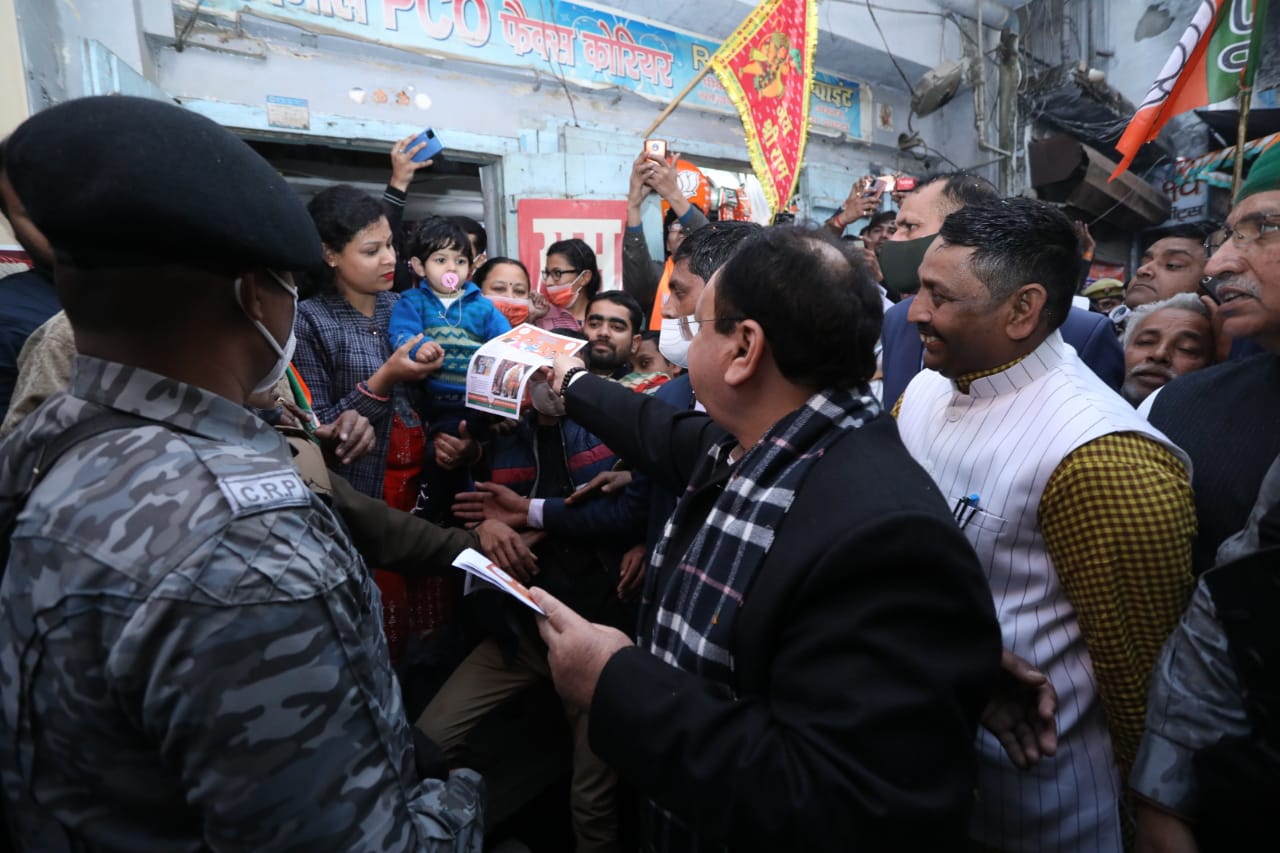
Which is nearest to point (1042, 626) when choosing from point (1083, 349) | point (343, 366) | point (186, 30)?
point (1083, 349)

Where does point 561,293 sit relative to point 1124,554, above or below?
above

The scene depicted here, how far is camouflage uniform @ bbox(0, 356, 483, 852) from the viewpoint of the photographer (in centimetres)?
77

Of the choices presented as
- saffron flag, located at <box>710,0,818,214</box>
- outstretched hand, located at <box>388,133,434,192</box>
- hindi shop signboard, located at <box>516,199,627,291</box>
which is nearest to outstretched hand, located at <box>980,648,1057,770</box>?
saffron flag, located at <box>710,0,818,214</box>

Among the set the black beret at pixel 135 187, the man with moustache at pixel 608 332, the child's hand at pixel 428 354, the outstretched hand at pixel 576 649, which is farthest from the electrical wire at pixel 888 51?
the black beret at pixel 135 187

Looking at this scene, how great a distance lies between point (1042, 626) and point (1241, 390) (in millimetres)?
764

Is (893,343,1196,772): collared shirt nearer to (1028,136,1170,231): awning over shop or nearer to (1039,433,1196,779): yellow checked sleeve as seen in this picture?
(1039,433,1196,779): yellow checked sleeve

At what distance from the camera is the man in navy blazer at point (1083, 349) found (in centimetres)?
254

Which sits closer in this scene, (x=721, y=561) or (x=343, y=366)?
(x=721, y=561)

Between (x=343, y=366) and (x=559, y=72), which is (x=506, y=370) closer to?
Result: (x=343, y=366)

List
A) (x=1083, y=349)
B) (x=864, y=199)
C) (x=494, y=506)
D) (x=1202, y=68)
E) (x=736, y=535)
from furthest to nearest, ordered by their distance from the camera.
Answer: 1. (x=864, y=199)
2. (x=1202, y=68)
3. (x=494, y=506)
4. (x=1083, y=349)
5. (x=736, y=535)

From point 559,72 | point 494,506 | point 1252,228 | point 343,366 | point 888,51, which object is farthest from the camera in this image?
point 888,51

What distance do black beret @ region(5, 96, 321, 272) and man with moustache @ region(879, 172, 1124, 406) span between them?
7.62 feet

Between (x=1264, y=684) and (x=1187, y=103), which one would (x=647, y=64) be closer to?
(x=1187, y=103)

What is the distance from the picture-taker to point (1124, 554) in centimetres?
139
